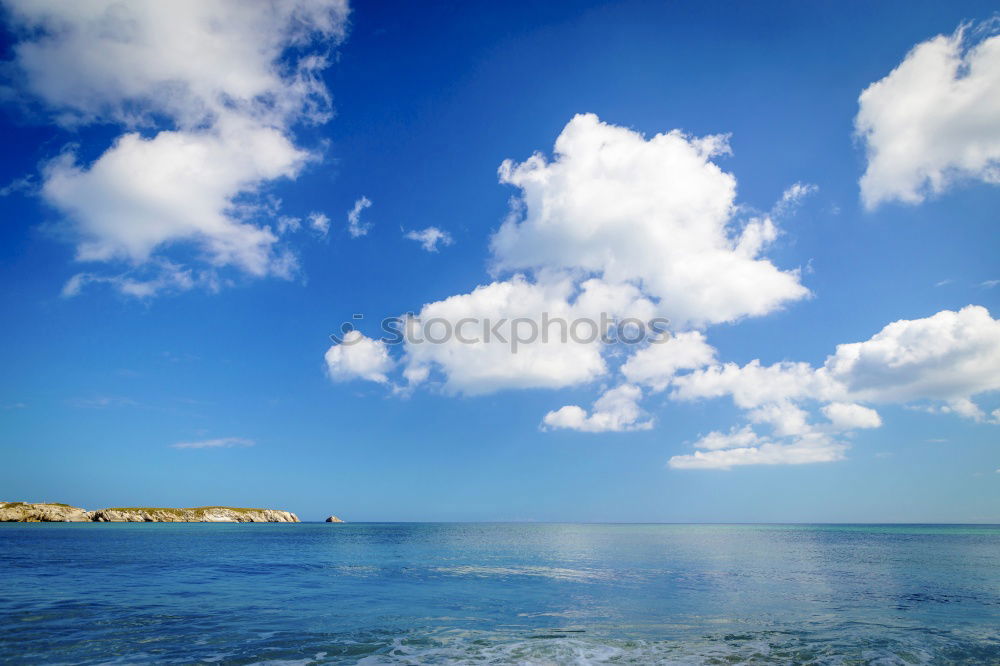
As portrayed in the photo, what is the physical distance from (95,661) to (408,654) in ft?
34.8

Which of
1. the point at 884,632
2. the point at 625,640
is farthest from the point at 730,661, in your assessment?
the point at 884,632

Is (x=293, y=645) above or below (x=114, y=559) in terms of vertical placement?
above

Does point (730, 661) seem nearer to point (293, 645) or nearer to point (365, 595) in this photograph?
point (293, 645)

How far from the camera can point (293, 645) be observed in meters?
20.2

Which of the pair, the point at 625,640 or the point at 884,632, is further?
the point at 884,632

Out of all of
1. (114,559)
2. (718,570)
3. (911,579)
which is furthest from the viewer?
(114,559)

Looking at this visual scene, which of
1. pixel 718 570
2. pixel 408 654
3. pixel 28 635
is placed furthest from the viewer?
pixel 718 570

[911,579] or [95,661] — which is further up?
[95,661]

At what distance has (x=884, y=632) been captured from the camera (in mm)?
23656

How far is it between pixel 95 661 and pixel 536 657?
1524 centimetres

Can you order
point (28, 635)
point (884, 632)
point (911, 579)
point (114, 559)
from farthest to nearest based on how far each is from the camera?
point (114, 559) → point (911, 579) → point (884, 632) → point (28, 635)

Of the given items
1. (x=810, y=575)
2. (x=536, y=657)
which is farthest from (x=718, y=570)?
(x=536, y=657)

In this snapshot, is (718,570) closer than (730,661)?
No

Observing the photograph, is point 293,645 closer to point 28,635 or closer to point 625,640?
point 28,635
